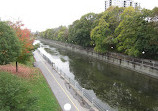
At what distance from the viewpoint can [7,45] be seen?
12.6m

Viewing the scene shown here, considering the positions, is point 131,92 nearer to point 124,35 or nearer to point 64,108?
point 64,108

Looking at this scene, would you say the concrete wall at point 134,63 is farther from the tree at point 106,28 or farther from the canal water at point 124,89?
the tree at point 106,28

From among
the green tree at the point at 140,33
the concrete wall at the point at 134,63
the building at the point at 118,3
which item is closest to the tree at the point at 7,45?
the green tree at the point at 140,33

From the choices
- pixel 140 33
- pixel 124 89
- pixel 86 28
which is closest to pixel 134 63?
pixel 140 33

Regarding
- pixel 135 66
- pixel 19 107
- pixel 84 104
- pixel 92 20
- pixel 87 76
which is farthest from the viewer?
pixel 92 20

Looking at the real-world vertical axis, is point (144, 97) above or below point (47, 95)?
below

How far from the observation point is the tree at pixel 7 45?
12.6 m

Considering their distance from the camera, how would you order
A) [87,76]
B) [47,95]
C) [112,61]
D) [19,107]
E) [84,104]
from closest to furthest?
[19,107], [84,104], [47,95], [87,76], [112,61]

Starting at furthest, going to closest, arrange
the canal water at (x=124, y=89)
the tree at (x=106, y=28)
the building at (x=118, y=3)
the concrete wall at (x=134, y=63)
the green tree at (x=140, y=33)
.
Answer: the building at (x=118, y=3)
the tree at (x=106, y=28)
the concrete wall at (x=134, y=63)
the green tree at (x=140, y=33)
the canal water at (x=124, y=89)

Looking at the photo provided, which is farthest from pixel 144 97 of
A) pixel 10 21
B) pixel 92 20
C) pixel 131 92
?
pixel 92 20

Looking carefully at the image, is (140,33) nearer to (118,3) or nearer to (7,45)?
(7,45)

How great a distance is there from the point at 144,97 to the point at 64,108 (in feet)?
33.9

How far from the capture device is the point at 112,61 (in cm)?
3186

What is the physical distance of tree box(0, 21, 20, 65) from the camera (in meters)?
12.6
